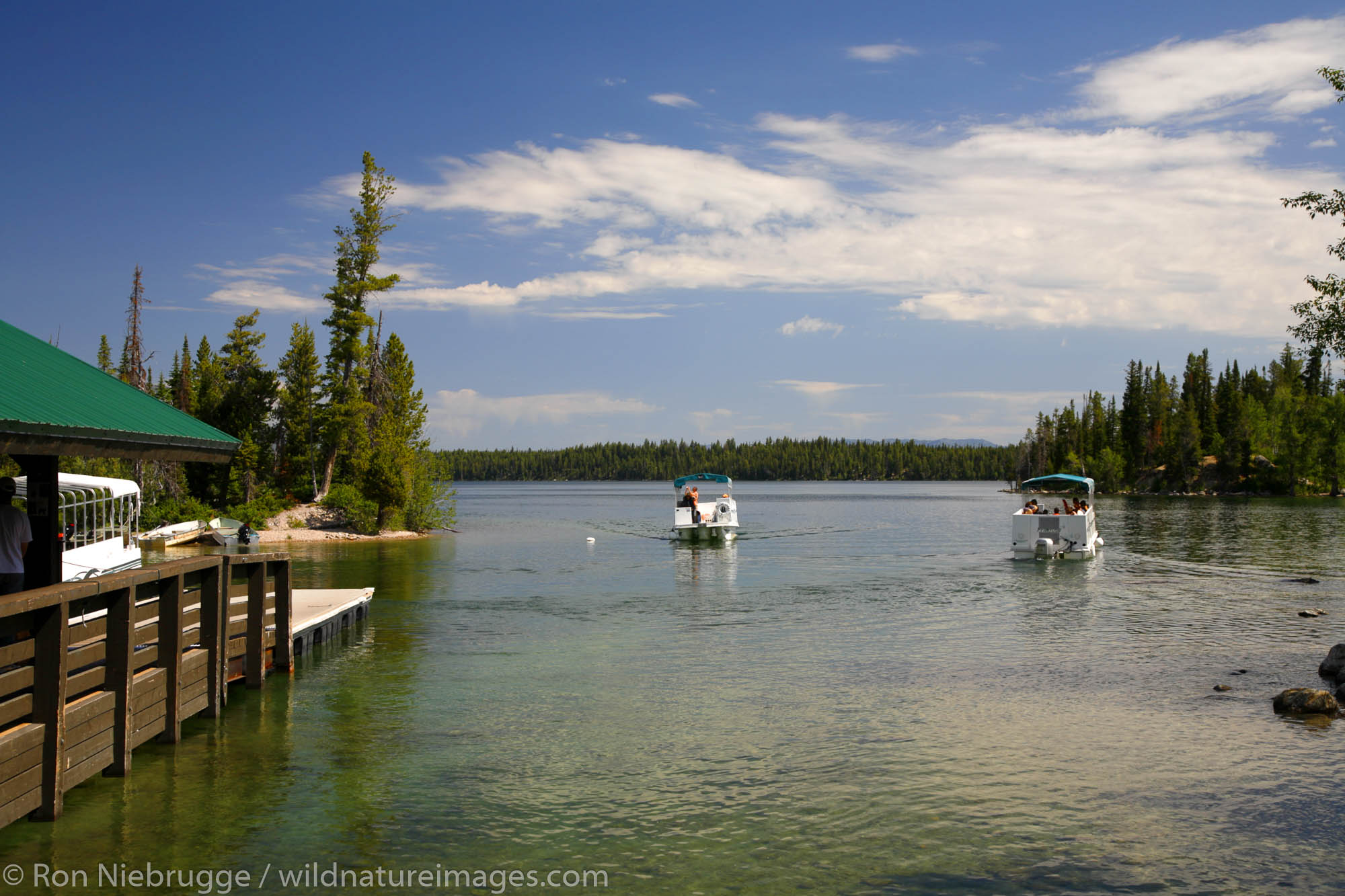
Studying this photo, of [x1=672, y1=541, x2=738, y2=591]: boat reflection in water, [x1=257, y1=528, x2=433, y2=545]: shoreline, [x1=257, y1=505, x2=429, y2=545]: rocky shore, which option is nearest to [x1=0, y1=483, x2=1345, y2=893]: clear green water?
[x1=672, y1=541, x2=738, y2=591]: boat reflection in water

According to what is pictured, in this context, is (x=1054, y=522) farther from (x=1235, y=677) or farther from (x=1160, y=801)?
(x=1160, y=801)

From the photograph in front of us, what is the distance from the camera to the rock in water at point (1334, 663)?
17.0 m

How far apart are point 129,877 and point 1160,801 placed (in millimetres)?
10474

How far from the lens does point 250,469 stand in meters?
62.3

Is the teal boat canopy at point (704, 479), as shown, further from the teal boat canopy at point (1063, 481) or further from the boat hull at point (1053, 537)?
the teal boat canopy at point (1063, 481)

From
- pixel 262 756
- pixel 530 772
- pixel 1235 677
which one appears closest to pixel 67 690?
pixel 262 756

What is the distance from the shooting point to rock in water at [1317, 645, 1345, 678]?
670 inches

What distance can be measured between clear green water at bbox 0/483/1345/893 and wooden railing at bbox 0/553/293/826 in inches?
20.8

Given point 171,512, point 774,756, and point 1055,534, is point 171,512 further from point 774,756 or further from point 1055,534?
point 774,756

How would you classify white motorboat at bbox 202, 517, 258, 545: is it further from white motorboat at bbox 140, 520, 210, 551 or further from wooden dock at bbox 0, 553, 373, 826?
wooden dock at bbox 0, 553, 373, 826

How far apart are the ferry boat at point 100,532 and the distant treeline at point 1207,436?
12289cm

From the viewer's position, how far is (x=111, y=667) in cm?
1007

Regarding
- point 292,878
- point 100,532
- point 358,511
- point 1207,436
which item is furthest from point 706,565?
point 1207,436

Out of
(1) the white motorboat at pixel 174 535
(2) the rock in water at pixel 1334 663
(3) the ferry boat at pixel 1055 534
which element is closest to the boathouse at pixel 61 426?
(2) the rock in water at pixel 1334 663
